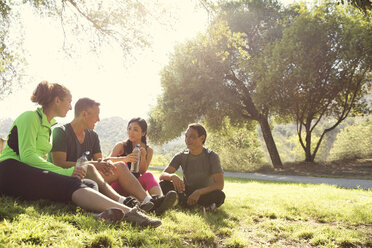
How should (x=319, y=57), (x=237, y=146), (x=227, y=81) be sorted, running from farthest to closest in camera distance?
(x=237, y=146) < (x=227, y=81) < (x=319, y=57)

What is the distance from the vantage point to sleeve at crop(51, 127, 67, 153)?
422cm

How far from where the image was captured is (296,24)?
1669 cm

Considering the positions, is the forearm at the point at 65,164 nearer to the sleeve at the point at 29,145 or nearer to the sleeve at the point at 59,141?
the sleeve at the point at 59,141

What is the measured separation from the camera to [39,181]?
3.44m

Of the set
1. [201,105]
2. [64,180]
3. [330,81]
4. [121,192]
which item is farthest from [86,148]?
[330,81]

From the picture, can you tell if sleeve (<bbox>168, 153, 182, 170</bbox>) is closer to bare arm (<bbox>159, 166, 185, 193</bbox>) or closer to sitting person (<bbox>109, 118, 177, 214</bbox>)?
bare arm (<bbox>159, 166, 185, 193</bbox>)

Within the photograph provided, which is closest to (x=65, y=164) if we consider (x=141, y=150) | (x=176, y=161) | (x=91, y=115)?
(x=91, y=115)

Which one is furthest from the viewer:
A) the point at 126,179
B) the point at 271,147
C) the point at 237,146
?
the point at 237,146

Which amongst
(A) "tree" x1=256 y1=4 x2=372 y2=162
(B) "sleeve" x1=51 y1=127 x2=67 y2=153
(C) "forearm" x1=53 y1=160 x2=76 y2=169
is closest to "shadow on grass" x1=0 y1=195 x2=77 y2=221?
(C) "forearm" x1=53 y1=160 x2=76 y2=169

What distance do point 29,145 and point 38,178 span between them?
43 cm

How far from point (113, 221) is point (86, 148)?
192 cm

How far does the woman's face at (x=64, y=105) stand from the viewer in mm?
→ 3994

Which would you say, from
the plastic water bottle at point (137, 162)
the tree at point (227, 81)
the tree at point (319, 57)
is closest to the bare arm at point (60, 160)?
the plastic water bottle at point (137, 162)

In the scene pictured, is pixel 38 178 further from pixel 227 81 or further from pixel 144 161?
pixel 227 81
